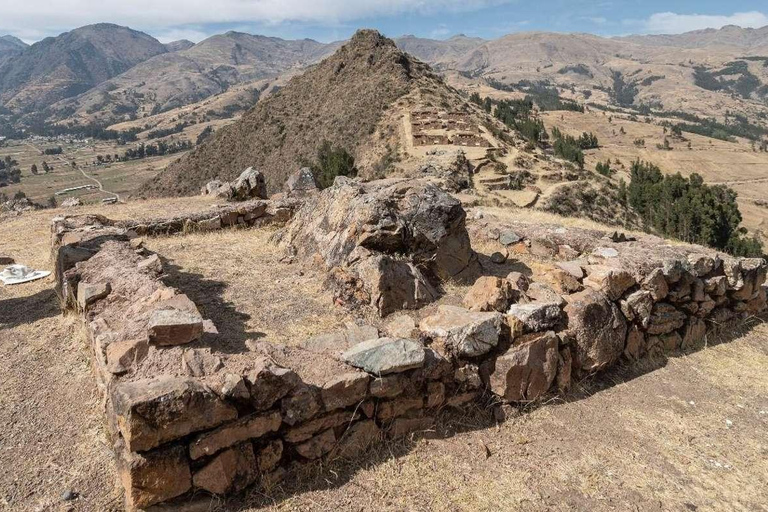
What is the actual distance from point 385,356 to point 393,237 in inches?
157

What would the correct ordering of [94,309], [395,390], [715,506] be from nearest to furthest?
[715,506] → [395,390] → [94,309]

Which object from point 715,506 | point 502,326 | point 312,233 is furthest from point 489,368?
point 312,233

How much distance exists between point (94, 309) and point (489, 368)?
5.80 m

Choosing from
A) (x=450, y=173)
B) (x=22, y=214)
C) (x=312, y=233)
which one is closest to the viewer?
(x=312, y=233)

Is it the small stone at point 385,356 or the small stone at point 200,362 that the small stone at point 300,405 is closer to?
the small stone at point 385,356

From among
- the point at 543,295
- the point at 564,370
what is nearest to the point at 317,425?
the point at 564,370

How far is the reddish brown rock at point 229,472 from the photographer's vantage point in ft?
15.7

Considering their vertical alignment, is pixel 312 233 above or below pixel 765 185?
above

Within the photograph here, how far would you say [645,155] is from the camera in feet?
359

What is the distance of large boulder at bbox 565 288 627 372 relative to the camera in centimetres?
749

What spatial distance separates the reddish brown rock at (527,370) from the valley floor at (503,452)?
0.31m

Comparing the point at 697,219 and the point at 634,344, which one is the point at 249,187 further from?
the point at 697,219

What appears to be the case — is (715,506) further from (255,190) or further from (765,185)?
(765,185)

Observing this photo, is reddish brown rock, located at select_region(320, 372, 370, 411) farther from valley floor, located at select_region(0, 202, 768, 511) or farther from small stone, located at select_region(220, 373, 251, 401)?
small stone, located at select_region(220, 373, 251, 401)
